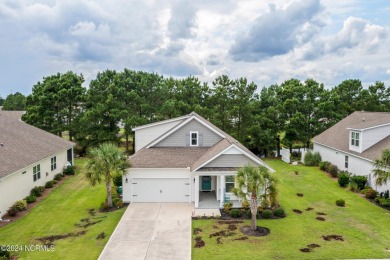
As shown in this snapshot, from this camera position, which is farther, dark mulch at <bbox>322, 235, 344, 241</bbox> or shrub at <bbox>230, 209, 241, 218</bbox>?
shrub at <bbox>230, 209, 241, 218</bbox>

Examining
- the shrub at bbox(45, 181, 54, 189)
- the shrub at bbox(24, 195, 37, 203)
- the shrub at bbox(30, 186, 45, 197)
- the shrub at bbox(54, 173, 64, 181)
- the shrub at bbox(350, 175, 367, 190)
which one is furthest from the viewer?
the shrub at bbox(54, 173, 64, 181)

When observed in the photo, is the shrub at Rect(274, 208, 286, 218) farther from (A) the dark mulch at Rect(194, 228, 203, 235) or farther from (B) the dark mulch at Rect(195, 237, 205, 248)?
(B) the dark mulch at Rect(195, 237, 205, 248)

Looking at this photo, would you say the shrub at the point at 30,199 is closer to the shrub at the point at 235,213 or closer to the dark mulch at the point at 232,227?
the shrub at the point at 235,213

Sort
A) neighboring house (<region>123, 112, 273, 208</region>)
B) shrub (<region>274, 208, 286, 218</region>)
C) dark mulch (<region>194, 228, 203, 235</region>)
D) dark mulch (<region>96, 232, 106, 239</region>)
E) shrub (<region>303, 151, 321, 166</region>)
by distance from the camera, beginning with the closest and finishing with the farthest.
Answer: dark mulch (<region>96, 232, 106, 239</region>)
dark mulch (<region>194, 228, 203, 235</region>)
shrub (<region>274, 208, 286, 218</region>)
neighboring house (<region>123, 112, 273, 208</region>)
shrub (<region>303, 151, 321, 166</region>)

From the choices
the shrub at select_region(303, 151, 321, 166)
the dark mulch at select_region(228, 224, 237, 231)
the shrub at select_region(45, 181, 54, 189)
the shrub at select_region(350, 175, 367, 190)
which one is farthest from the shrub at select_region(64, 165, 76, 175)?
the shrub at select_region(350, 175, 367, 190)

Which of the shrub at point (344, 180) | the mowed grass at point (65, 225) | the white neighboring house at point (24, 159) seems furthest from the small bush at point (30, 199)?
the shrub at point (344, 180)

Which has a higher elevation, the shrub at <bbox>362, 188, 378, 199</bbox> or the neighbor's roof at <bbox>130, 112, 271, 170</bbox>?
the neighbor's roof at <bbox>130, 112, 271, 170</bbox>
